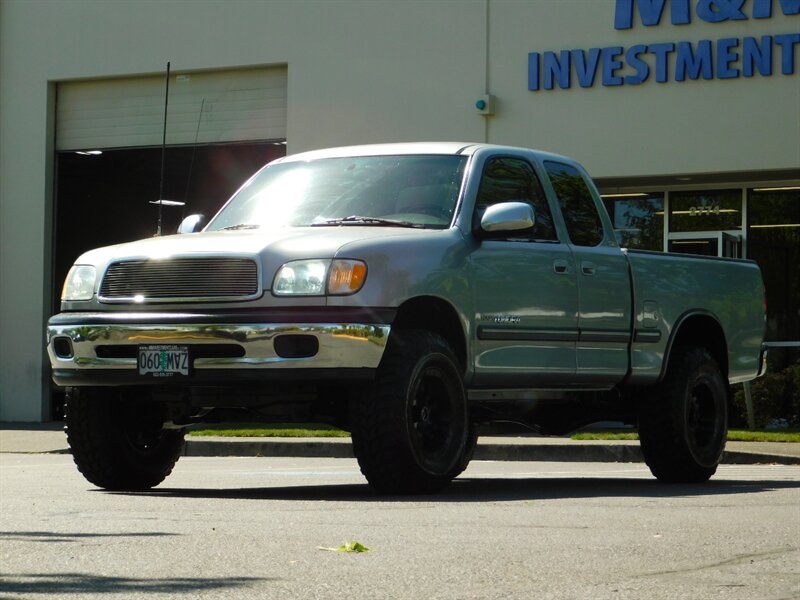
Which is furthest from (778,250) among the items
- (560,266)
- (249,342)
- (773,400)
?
(249,342)

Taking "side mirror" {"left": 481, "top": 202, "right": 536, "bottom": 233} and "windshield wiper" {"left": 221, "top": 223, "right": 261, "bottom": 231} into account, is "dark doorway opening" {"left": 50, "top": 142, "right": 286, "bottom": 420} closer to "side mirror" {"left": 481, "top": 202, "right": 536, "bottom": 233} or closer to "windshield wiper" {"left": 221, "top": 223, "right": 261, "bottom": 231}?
"windshield wiper" {"left": 221, "top": 223, "right": 261, "bottom": 231}

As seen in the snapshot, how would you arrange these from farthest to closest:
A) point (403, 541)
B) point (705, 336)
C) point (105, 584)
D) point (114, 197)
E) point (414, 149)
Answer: point (114, 197)
point (705, 336)
point (414, 149)
point (403, 541)
point (105, 584)

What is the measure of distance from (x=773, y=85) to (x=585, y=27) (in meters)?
2.41

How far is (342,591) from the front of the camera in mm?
5332

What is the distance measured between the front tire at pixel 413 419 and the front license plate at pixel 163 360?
3.07 feet

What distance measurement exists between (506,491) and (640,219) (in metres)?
12.1

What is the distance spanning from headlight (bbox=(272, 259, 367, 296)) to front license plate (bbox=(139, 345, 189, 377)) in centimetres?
61

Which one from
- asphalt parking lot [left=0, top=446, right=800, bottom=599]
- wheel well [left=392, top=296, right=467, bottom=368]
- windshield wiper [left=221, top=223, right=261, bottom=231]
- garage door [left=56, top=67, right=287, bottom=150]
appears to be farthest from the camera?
garage door [left=56, top=67, right=287, bottom=150]

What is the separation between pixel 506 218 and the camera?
954 cm

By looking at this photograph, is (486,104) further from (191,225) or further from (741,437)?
(191,225)

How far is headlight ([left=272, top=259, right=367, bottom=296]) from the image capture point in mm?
8812

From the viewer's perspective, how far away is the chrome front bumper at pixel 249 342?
344 inches

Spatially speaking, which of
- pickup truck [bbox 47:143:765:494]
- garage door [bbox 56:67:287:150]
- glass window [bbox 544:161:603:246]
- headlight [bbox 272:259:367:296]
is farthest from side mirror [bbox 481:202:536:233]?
A: garage door [bbox 56:67:287:150]

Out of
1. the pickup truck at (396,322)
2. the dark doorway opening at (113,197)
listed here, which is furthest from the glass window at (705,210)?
the pickup truck at (396,322)
